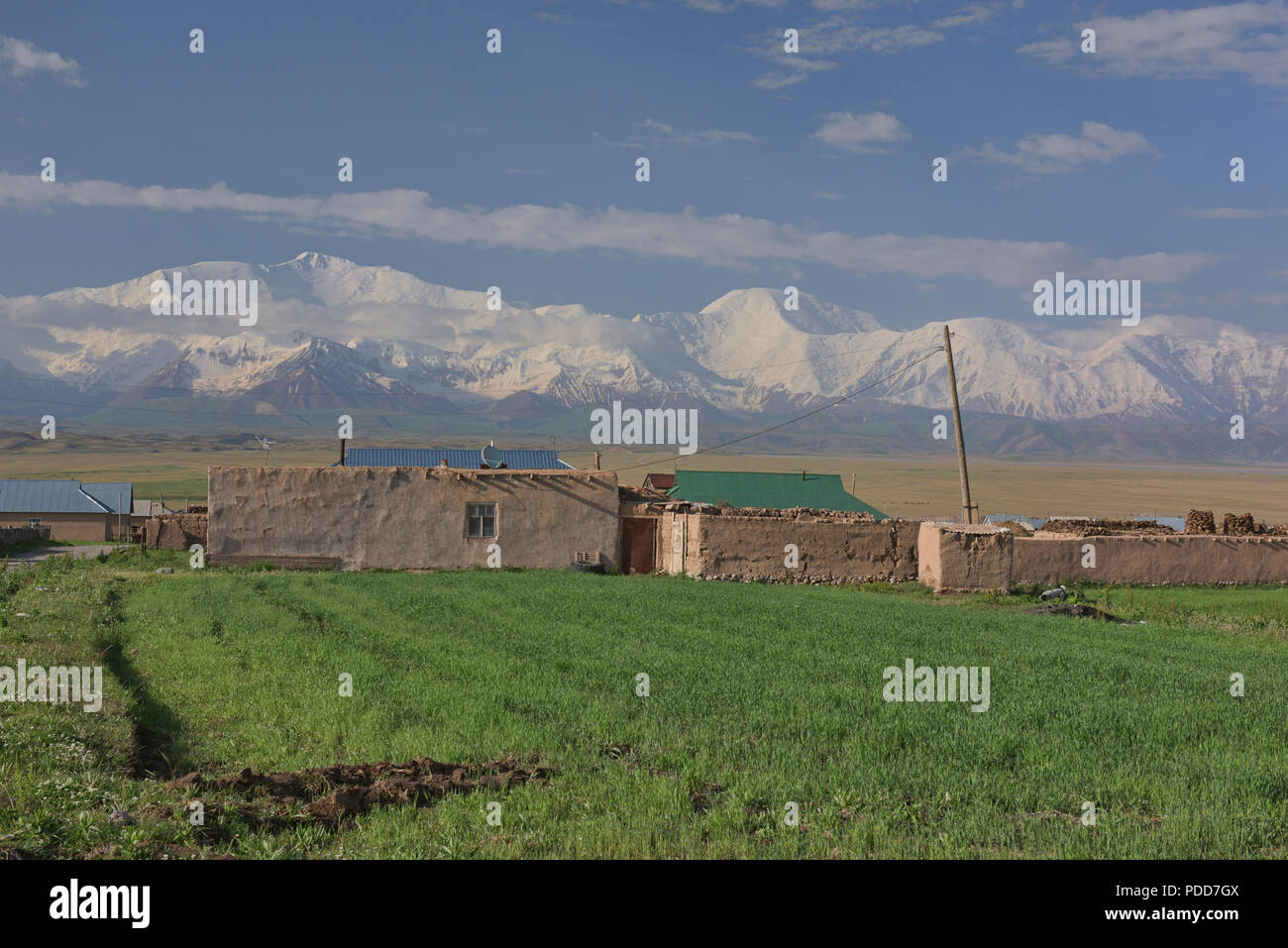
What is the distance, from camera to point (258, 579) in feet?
92.0

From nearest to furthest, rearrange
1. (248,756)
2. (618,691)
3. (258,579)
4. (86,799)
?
(86,799)
(248,756)
(618,691)
(258,579)

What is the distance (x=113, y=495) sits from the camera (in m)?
72.6

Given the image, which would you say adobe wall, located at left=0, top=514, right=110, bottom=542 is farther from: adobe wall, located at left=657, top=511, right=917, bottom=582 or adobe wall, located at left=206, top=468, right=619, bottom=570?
adobe wall, located at left=657, top=511, right=917, bottom=582

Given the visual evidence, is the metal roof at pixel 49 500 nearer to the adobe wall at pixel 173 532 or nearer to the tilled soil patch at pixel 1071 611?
the adobe wall at pixel 173 532

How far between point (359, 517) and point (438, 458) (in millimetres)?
22660

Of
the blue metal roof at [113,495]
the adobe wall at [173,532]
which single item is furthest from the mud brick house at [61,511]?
the adobe wall at [173,532]

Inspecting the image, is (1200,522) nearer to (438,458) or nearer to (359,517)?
(359,517)

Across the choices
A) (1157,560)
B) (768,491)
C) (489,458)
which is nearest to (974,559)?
(1157,560)

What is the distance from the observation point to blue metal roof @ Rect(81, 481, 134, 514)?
233 feet

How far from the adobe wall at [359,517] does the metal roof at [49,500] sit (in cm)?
4011
